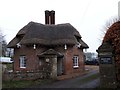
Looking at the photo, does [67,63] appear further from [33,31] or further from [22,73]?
[22,73]

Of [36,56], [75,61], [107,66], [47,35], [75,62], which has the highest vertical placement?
[47,35]

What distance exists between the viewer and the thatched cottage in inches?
1230

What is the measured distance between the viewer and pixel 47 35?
3384 cm

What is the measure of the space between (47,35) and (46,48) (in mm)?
2076

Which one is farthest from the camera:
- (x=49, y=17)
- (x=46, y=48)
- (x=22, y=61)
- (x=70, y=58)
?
(x=49, y=17)

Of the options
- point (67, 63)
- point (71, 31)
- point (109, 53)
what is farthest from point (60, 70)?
point (109, 53)

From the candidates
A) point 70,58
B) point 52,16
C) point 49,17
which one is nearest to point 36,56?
point 70,58

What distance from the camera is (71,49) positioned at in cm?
3238

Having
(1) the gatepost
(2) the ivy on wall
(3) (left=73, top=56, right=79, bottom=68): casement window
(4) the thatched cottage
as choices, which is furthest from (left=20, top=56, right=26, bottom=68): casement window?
(1) the gatepost

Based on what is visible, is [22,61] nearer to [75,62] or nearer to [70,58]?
[70,58]

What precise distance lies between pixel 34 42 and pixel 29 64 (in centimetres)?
314

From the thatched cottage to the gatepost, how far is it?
14.4 metres

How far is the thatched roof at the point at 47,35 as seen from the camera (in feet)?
103

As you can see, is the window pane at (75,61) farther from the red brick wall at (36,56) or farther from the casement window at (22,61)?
the casement window at (22,61)
